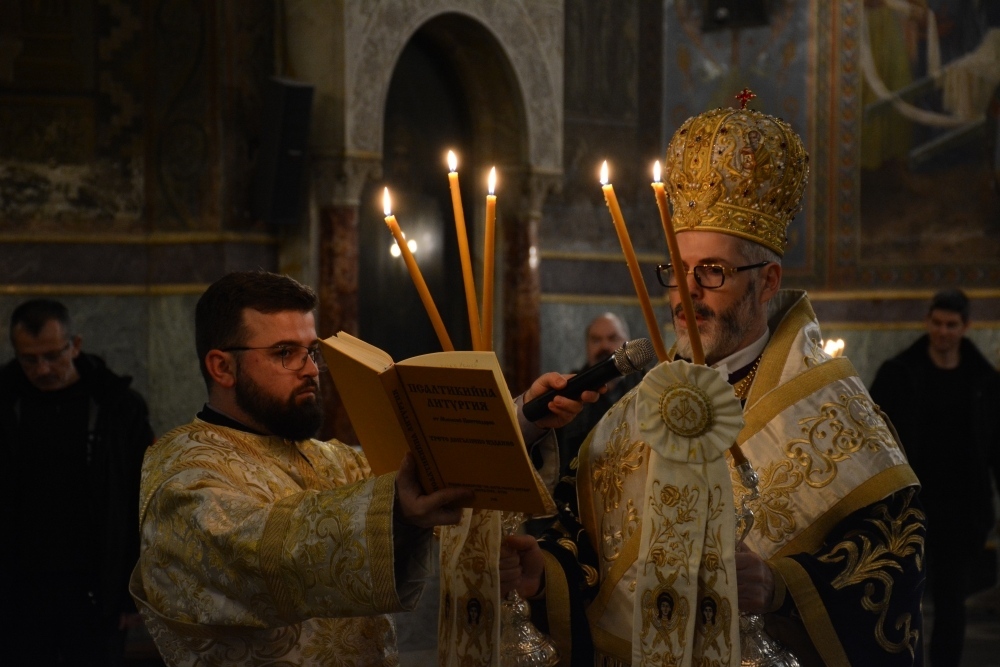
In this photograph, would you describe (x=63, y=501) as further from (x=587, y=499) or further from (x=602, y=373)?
(x=602, y=373)

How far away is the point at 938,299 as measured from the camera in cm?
628

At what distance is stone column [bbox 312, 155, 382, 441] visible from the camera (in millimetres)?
8086

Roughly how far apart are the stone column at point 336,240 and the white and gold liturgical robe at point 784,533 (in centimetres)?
487

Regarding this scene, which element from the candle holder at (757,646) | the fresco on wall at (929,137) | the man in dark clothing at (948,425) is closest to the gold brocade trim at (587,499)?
the candle holder at (757,646)

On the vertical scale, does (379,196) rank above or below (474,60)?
below

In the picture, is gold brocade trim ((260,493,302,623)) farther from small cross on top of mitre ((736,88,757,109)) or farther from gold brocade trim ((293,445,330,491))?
small cross on top of mitre ((736,88,757,109))

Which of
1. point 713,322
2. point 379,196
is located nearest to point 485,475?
point 713,322

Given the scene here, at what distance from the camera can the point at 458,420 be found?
236cm

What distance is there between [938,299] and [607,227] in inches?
176

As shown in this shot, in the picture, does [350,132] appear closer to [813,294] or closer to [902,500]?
[813,294]

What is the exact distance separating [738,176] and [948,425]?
3.68 m

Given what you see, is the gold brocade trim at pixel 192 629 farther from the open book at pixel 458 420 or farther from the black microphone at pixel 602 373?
the black microphone at pixel 602 373

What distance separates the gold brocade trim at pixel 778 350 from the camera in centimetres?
314

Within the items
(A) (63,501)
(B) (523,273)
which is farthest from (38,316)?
(B) (523,273)
